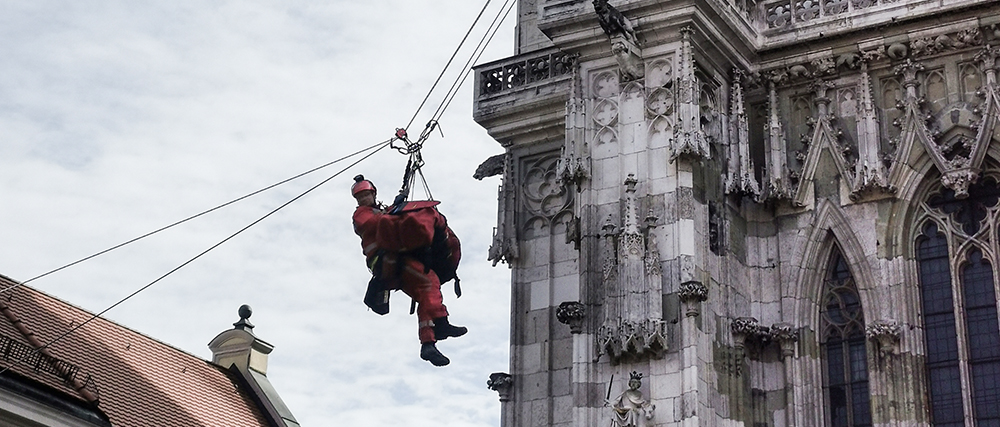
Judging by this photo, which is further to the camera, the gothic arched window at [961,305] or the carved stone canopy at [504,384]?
the carved stone canopy at [504,384]

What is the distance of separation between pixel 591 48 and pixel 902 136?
448 centimetres

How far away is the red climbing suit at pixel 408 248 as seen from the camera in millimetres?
23844

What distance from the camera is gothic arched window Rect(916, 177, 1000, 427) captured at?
23125mm

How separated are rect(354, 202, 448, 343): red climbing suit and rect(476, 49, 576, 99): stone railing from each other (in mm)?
4459

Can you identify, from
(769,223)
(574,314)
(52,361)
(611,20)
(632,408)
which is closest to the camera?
(632,408)

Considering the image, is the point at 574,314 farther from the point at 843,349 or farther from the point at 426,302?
the point at 843,349

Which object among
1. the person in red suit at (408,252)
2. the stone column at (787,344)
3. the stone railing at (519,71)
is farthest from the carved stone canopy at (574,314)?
the stone railing at (519,71)

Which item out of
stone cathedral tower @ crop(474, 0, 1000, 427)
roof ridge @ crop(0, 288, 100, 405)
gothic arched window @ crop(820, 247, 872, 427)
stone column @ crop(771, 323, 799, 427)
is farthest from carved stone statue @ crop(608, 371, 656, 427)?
roof ridge @ crop(0, 288, 100, 405)

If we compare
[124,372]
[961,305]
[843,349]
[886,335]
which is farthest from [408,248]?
[961,305]

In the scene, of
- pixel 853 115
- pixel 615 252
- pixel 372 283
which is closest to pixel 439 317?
pixel 372 283

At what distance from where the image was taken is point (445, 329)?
80.9 ft

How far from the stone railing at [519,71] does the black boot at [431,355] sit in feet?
17.4

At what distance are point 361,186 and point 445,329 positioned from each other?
2.27 metres

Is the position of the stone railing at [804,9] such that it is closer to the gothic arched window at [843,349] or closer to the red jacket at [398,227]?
the gothic arched window at [843,349]
